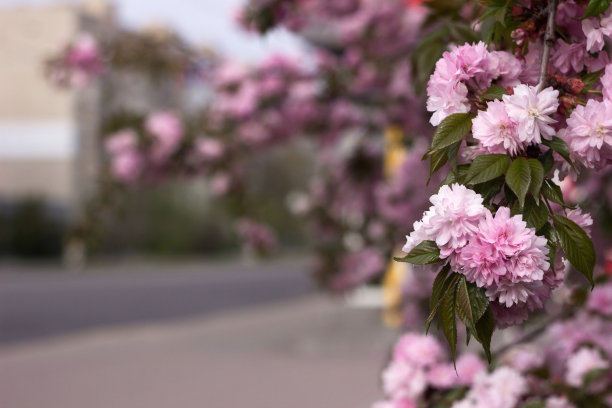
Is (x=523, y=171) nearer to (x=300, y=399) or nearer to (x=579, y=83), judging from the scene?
(x=579, y=83)

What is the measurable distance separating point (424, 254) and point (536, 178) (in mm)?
210

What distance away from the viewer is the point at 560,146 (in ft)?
4.50

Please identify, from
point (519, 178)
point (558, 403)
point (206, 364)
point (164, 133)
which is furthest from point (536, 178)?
point (206, 364)

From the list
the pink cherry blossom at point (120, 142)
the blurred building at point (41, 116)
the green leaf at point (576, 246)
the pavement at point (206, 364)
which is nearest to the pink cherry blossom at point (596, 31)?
the green leaf at point (576, 246)

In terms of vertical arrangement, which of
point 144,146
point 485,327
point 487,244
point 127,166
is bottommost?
point 485,327

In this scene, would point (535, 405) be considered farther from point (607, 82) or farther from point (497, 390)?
point (607, 82)

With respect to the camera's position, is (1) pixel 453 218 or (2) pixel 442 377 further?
(2) pixel 442 377

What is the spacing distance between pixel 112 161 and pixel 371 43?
169 cm

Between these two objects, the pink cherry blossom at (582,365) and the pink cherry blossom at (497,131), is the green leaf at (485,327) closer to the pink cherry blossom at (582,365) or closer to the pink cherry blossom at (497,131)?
the pink cherry blossom at (497,131)

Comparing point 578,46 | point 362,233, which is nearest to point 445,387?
point 578,46

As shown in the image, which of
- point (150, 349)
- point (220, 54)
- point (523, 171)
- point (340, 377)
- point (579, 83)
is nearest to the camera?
point (523, 171)

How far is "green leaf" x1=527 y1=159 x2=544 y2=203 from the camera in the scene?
1292 mm

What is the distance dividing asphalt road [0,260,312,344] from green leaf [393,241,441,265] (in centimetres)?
1074

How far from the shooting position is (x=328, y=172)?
5922 mm
